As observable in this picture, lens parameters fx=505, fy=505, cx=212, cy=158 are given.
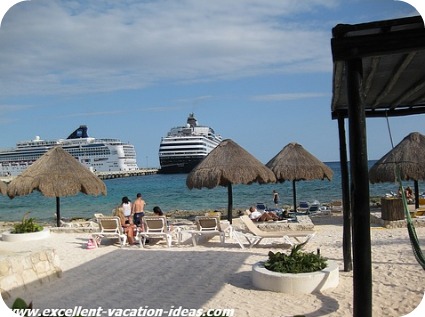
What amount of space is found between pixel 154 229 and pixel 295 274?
4129 millimetres

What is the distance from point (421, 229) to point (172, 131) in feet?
183

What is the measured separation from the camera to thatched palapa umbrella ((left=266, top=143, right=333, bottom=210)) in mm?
13164

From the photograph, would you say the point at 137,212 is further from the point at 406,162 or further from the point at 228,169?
the point at 406,162

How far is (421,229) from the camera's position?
9.55 meters

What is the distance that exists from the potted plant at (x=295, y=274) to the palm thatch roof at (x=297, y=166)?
25.7 ft

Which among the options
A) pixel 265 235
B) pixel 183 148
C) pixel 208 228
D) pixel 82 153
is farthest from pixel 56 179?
pixel 82 153

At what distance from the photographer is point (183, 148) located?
60844 mm

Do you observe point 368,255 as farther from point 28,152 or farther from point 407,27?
point 28,152

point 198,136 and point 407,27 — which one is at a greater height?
point 198,136

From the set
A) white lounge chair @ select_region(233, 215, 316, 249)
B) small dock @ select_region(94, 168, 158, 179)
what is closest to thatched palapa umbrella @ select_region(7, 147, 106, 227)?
white lounge chair @ select_region(233, 215, 316, 249)

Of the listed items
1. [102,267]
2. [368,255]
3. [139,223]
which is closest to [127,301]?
[102,267]

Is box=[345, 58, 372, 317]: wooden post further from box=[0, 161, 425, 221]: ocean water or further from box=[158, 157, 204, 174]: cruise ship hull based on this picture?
box=[158, 157, 204, 174]: cruise ship hull

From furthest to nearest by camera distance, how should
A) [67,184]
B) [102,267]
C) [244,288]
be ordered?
1. [67,184]
2. [102,267]
3. [244,288]

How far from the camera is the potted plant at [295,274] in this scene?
15.9 feet
